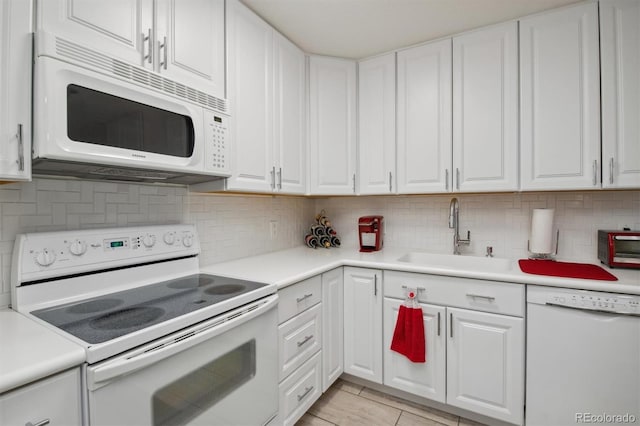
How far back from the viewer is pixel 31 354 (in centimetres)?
75

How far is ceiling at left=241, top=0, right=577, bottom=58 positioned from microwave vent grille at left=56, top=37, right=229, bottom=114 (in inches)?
27.8

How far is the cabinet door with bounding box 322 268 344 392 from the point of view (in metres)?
1.86

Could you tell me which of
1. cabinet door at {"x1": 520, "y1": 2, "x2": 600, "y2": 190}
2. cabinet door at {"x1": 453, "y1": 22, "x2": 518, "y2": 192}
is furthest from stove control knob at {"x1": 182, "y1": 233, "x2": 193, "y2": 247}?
cabinet door at {"x1": 520, "y1": 2, "x2": 600, "y2": 190}

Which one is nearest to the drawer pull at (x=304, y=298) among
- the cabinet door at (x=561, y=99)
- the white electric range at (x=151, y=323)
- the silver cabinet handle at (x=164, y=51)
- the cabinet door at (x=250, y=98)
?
the white electric range at (x=151, y=323)

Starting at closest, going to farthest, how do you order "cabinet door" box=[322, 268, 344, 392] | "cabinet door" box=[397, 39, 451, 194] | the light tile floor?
the light tile floor < "cabinet door" box=[322, 268, 344, 392] < "cabinet door" box=[397, 39, 451, 194]

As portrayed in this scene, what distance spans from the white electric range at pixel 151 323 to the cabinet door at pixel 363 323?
729 mm

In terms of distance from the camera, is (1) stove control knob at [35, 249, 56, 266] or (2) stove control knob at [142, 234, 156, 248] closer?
(1) stove control knob at [35, 249, 56, 266]

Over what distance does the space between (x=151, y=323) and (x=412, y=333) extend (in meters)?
1.40

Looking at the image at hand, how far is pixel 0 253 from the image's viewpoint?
3.51ft

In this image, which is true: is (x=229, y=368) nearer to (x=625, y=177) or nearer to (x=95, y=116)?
(x=95, y=116)

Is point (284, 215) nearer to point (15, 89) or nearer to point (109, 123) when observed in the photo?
point (109, 123)

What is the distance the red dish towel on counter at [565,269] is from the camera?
4.92 feet

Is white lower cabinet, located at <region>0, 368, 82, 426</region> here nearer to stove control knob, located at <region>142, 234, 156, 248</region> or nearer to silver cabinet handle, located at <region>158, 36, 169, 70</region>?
stove control knob, located at <region>142, 234, 156, 248</region>

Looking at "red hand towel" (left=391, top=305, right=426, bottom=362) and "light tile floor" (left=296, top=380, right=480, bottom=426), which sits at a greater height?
"red hand towel" (left=391, top=305, right=426, bottom=362)
